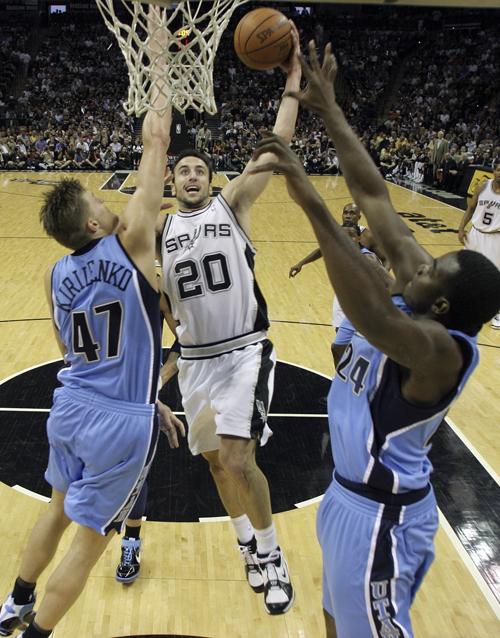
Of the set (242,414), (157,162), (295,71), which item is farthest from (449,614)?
(295,71)

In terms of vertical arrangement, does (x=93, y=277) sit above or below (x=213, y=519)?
above

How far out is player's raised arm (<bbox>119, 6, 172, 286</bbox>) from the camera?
254cm

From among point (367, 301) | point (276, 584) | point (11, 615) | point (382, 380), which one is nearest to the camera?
point (367, 301)

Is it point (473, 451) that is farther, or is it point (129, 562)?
point (473, 451)

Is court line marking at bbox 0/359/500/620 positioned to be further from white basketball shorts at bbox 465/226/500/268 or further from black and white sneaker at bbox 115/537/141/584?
white basketball shorts at bbox 465/226/500/268

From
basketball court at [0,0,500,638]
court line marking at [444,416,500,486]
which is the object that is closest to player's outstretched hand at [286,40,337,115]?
basketball court at [0,0,500,638]

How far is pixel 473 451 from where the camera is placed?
463 centimetres

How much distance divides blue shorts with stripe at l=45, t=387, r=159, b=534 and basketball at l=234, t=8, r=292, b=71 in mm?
1807

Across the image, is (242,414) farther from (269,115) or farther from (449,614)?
(269,115)

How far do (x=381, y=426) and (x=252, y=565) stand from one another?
1.63 meters

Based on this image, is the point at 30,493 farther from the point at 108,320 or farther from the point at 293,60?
the point at 293,60

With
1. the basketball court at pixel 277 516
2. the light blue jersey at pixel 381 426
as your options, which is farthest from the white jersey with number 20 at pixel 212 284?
the light blue jersey at pixel 381 426

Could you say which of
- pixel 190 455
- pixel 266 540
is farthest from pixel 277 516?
pixel 190 455

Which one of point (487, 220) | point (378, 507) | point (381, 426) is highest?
point (381, 426)
